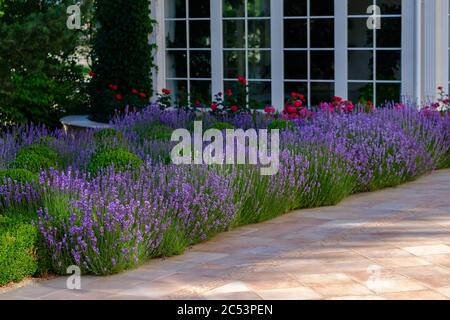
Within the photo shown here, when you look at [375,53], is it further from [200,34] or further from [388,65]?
[200,34]

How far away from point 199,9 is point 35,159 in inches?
234

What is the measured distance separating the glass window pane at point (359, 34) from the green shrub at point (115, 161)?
17.3 feet

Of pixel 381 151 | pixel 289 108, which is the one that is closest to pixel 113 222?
pixel 381 151

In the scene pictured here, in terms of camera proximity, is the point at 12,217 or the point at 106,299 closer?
the point at 106,299

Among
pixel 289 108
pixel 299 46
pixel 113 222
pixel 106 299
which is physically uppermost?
pixel 299 46

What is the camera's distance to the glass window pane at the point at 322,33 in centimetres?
1173

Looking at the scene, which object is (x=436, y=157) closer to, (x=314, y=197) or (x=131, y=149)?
(x=314, y=197)

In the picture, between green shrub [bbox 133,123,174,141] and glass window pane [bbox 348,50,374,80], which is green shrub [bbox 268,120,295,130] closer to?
green shrub [bbox 133,123,174,141]

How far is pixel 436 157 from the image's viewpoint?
927 centimetres

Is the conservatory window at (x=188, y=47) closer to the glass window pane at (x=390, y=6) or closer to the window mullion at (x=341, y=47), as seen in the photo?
the window mullion at (x=341, y=47)

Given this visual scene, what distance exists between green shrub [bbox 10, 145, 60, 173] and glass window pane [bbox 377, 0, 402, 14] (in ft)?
17.9

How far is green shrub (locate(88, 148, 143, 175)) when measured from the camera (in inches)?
269

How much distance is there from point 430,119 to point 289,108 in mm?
1559

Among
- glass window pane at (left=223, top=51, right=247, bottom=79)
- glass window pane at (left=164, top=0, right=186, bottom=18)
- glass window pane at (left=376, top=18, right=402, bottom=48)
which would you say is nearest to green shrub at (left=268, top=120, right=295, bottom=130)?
glass window pane at (left=376, top=18, right=402, bottom=48)
